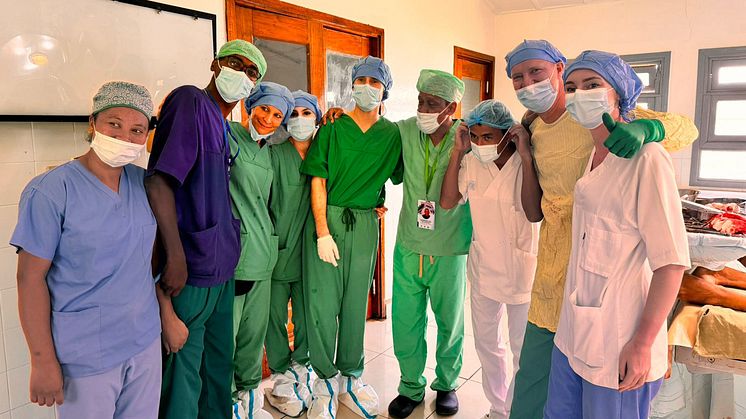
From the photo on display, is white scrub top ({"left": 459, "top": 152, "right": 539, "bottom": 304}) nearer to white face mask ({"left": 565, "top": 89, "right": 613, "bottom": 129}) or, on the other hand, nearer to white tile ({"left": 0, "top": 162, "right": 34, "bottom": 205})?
white face mask ({"left": 565, "top": 89, "right": 613, "bottom": 129})

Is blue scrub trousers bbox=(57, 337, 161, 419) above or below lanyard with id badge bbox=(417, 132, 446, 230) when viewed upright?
below

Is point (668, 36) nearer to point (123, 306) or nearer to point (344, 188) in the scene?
point (344, 188)

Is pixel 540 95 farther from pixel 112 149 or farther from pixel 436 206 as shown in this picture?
pixel 112 149

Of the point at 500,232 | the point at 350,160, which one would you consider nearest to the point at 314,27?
the point at 350,160

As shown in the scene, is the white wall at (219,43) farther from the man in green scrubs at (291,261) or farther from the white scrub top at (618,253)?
the white scrub top at (618,253)

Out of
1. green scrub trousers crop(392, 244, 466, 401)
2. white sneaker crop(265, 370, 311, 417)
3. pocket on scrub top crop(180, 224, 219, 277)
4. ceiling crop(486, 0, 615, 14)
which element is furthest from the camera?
ceiling crop(486, 0, 615, 14)

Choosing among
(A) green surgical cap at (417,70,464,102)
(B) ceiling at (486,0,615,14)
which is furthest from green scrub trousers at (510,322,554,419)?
(B) ceiling at (486,0,615,14)

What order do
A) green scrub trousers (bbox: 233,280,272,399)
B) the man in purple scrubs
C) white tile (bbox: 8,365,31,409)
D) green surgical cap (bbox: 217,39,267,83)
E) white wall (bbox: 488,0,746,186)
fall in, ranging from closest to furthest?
the man in purple scrubs < green surgical cap (bbox: 217,39,267,83) < white tile (bbox: 8,365,31,409) < green scrub trousers (bbox: 233,280,272,399) < white wall (bbox: 488,0,746,186)

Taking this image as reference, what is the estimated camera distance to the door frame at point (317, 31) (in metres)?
2.56

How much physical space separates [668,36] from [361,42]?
9.45 feet

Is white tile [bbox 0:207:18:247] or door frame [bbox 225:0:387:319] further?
door frame [bbox 225:0:387:319]

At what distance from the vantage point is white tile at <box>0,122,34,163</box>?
5.90 feet

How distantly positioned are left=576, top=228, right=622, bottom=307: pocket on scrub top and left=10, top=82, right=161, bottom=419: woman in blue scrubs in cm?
126

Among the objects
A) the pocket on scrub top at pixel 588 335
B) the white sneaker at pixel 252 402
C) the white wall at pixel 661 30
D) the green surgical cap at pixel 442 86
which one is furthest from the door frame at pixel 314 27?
the white wall at pixel 661 30
